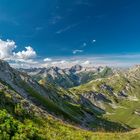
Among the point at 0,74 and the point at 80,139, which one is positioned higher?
the point at 0,74

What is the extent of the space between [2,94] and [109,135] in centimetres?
1799

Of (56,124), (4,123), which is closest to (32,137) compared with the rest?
(4,123)

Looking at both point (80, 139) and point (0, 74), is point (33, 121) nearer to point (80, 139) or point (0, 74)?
point (80, 139)

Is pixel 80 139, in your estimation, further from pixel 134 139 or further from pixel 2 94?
pixel 2 94

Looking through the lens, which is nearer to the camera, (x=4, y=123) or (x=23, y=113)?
(x=4, y=123)

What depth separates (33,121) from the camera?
125 feet

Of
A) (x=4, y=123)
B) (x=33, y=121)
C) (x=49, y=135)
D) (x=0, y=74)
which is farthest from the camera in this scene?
(x=0, y=74)

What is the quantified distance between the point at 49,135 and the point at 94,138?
5844mm

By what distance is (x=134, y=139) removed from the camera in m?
35.3

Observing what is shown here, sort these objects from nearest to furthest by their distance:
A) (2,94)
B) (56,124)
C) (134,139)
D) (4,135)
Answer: (4,135) → (134,139) → (56,124) → (2,94)

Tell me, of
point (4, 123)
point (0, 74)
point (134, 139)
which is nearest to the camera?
point (4, 123)

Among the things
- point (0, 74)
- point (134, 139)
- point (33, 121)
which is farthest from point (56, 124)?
point (0, 74)

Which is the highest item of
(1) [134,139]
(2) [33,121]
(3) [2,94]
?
(3) [2,94]

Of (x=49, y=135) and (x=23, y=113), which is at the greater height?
(x=23, y=113)
